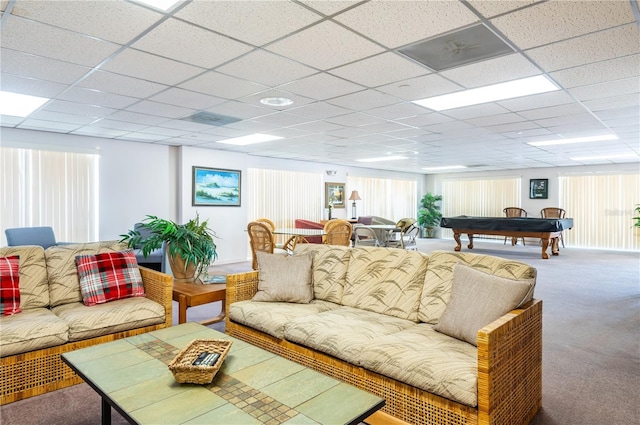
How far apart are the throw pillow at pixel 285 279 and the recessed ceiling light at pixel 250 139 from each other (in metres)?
3.33

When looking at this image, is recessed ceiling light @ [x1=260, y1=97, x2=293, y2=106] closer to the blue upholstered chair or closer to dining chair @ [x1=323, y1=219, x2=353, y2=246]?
dining chair @ [x1=323, y1=219, x2=353, y2=246]

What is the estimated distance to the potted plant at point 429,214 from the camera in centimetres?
1349

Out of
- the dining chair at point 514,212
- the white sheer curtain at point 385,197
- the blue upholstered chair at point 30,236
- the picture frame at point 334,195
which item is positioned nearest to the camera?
the blue upholstered chair at point 30,236

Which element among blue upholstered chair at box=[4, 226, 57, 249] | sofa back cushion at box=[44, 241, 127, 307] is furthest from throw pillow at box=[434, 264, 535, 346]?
blue upholstered chair at box=[4, 226, 57, 249]

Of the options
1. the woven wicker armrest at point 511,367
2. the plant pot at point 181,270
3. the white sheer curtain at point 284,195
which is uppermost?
the white sheer curtain at point 284,195

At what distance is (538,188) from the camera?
460 inches

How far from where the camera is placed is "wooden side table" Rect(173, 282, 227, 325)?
10.6 ft

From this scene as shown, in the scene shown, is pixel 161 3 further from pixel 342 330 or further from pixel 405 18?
pixel 342 330

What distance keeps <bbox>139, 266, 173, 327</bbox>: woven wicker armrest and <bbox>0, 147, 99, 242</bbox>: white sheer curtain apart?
383 cm

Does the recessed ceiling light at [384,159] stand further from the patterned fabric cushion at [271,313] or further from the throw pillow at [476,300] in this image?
the throw pillow at [476,300]

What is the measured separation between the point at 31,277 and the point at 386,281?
8.96 feet

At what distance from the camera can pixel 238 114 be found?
4.79 metres

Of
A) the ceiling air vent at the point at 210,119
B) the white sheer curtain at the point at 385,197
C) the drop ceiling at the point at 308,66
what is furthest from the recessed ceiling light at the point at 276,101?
the white sheer curtain at the point at 385,197

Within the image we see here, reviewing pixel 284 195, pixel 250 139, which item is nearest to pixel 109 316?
pixel 250 139
